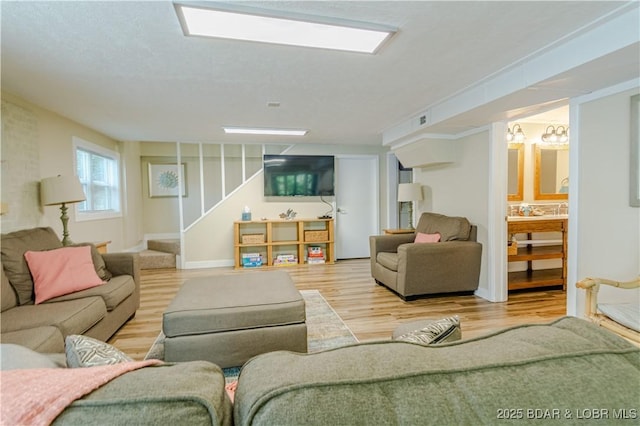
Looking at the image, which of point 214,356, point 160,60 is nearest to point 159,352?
point 214,356

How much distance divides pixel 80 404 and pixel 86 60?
2572 mm

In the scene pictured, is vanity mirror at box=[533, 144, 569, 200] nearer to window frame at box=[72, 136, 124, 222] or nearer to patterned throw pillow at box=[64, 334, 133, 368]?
patterned throw pillow at box=[64, 334, 133, 368]

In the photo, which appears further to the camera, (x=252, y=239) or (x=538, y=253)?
(x=252, y=239)

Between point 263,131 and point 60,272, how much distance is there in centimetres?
296

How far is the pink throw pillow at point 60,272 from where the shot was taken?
224cm

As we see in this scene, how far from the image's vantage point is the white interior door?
19.6 feet

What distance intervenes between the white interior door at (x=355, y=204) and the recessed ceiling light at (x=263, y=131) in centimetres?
141

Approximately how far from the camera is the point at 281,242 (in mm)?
5492

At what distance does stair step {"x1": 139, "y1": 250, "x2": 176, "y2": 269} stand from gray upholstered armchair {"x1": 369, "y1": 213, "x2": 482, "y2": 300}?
365cm

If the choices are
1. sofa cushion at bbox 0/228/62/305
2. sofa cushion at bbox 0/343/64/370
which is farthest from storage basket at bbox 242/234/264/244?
sofa cushion at bbox 0/343/64/370

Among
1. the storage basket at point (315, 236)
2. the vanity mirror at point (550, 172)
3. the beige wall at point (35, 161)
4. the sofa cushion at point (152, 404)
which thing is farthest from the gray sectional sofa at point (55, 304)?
the vanity mirror at point (550, 172)

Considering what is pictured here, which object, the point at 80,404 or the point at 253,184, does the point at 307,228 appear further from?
the point at 80,404

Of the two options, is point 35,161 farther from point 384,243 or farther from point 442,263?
point 442,263

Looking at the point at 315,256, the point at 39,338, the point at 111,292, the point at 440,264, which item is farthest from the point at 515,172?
the point at 39,338
